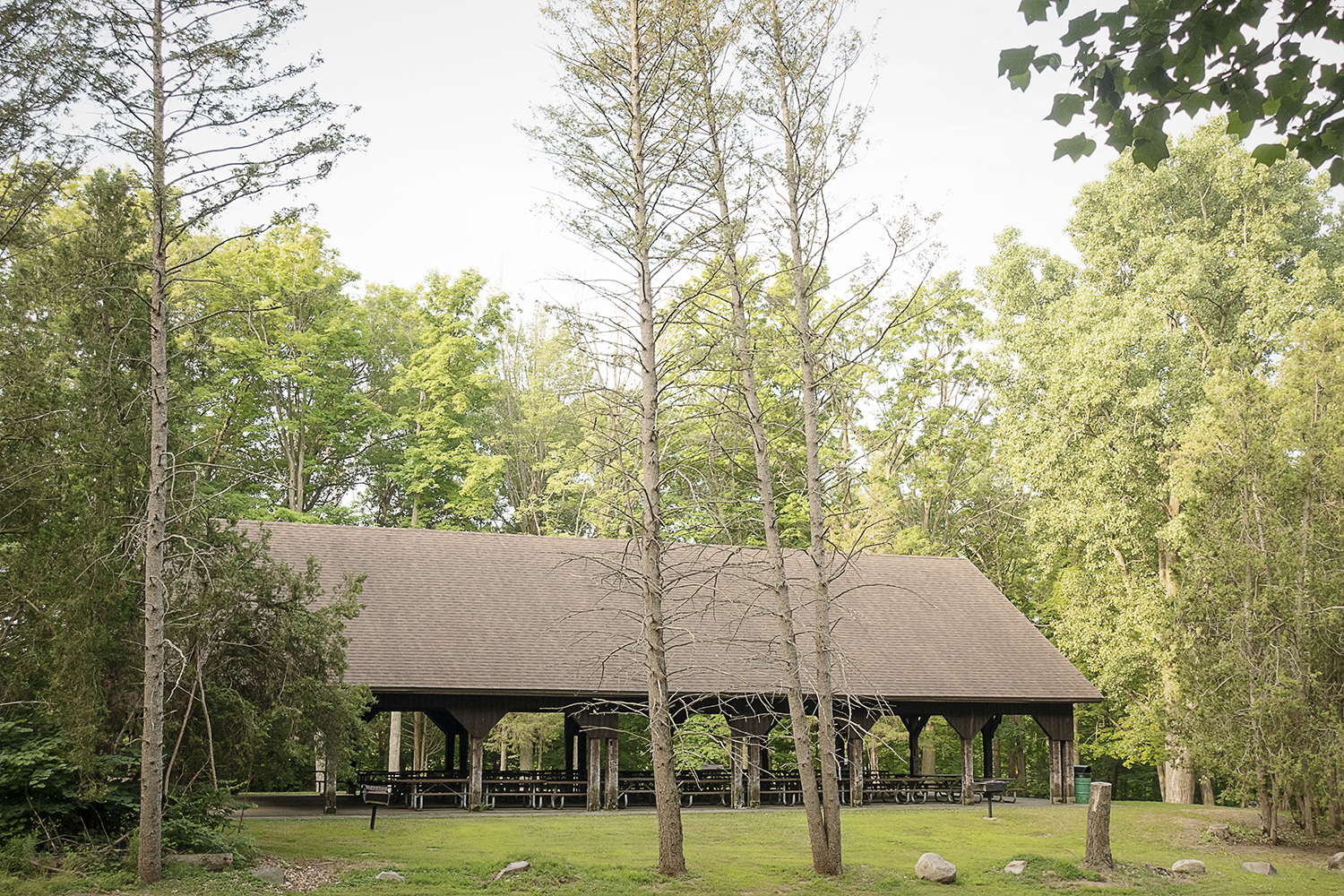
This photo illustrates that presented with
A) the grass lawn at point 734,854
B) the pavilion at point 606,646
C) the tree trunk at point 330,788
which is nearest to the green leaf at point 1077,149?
the grass lawn at point 734,854

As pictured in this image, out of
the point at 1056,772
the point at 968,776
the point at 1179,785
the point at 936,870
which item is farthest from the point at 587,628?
the point at 1179,785

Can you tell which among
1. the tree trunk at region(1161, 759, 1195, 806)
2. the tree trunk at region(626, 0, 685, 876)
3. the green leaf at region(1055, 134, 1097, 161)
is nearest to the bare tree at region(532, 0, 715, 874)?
the tree trunk at region(626, 0, 685, 876)

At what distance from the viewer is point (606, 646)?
2052 cm

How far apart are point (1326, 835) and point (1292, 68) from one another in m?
16.8

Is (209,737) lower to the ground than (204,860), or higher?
higher

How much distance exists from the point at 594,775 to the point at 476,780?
2.15 m

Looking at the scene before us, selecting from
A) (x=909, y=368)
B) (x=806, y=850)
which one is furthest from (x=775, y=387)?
(x=806, y=850)

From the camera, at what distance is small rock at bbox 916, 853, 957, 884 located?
43.9 feet

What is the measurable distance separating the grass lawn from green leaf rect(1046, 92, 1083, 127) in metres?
9.42

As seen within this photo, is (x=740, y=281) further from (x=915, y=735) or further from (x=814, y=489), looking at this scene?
(x=915, y=735)

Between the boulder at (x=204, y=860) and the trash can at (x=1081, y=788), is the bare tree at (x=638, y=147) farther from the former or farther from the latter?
the trash can at (x=1081, y=788)

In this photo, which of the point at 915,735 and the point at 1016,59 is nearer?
the point at 1016,59

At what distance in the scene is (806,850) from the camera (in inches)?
594

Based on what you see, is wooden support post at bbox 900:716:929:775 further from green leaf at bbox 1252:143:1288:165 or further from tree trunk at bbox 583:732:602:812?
green leaf at bbox 1252:143:1288:165
